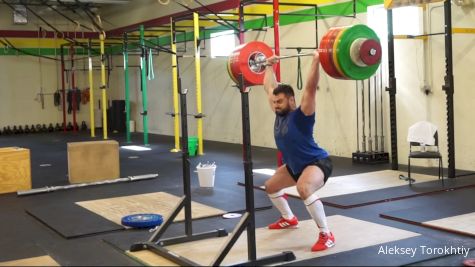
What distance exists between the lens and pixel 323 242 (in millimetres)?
3277

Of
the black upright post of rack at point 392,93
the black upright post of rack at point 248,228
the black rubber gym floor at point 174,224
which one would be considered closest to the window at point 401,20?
the black upright post of rack at point 392,93

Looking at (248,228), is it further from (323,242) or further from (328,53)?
(328,53)

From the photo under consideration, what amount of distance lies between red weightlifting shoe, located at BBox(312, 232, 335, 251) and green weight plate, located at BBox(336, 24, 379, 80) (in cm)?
91

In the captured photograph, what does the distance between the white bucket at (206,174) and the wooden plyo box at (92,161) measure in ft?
3.93

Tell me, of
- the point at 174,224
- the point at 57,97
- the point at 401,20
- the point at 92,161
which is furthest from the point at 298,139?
the point at 57,97

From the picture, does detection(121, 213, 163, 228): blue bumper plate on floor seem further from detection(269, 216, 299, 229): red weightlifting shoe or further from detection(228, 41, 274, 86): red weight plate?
detection(228, 41, 274, 86): red weight plate

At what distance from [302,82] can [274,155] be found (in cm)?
108

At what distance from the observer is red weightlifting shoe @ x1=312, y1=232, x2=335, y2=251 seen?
3258 mm

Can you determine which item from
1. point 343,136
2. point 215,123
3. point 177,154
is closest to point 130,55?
point 215,123

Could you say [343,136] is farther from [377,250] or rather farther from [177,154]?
[377,250]

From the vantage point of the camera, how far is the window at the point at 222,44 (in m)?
9.67

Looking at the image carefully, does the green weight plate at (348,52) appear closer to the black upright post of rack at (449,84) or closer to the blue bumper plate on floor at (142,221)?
the blue bumper plate on floor at (142,221)

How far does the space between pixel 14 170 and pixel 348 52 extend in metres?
3.79

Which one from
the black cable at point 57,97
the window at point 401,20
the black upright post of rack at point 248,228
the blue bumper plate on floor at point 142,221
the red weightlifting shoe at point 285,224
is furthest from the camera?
the black cable at point 57,97
